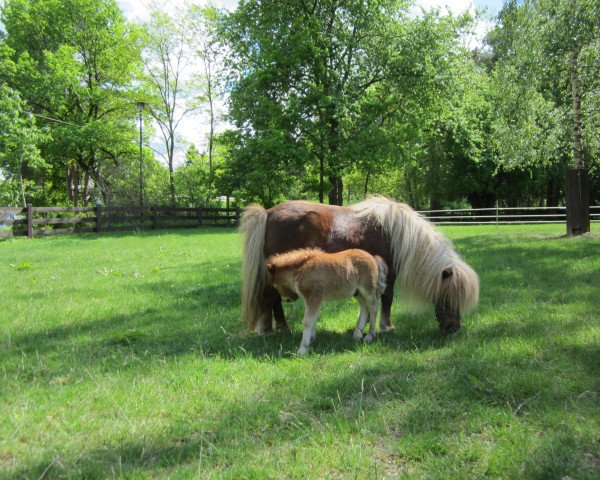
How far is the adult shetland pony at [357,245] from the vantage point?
5.49 metres

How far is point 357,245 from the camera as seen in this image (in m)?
5.60

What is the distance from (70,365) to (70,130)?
33.6 meters

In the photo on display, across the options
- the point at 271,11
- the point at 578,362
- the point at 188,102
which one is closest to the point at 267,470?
the point at 578,362

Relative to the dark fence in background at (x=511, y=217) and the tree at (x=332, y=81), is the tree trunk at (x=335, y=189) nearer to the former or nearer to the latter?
the tree at (x=332, y=81)

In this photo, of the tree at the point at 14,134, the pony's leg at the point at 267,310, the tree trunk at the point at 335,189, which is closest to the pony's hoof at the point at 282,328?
the pony's leg at the point at 267,310

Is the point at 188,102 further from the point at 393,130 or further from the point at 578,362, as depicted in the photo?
the point at 578,362

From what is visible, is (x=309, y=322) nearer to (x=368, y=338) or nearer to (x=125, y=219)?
(x=368, y=338)

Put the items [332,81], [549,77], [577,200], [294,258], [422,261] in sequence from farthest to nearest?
[332,81], [549,77], [577,200], [422,261], [294,258]

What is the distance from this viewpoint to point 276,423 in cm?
333

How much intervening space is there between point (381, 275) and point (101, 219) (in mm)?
24458

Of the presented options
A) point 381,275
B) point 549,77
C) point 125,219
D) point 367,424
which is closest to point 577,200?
point 549,77

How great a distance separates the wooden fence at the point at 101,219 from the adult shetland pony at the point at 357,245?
2036 centimetres

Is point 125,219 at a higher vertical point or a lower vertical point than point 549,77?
lower

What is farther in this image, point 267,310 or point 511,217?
point 511,217
